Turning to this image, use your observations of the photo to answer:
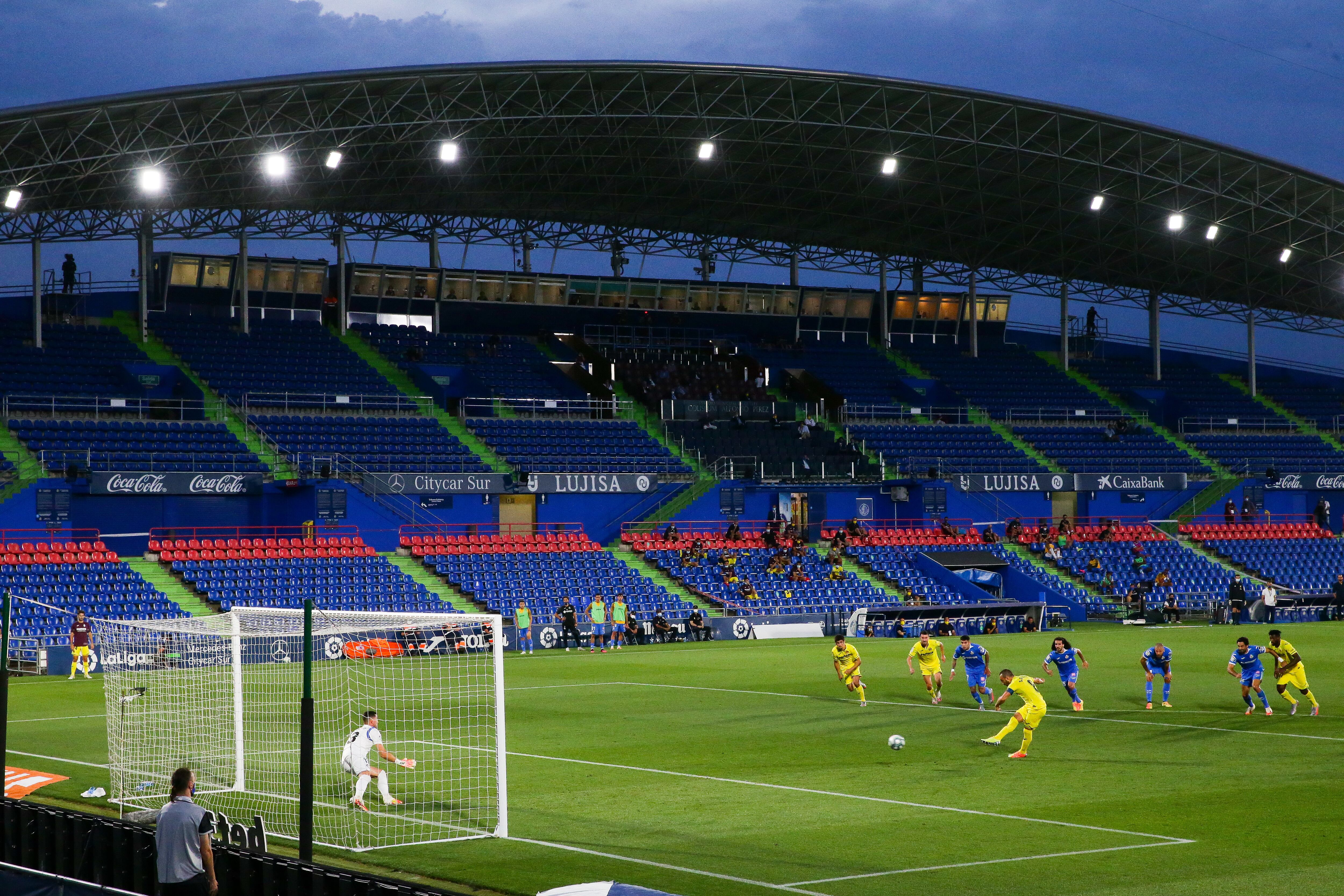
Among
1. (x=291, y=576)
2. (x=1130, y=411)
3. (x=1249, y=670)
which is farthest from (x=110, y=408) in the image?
(x=1130, y=411)

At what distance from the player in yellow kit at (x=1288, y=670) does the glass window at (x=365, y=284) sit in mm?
45582

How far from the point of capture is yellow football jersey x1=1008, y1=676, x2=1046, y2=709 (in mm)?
21812

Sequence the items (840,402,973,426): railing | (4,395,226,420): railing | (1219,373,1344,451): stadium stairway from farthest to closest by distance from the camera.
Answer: (1219,373,1344,451): stadium stairway → (840,402,973,426): railing → (4,395,226,420): railing

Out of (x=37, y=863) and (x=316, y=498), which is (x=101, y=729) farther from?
(x=316, y=498)

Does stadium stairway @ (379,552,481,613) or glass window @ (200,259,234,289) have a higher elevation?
glass window @ (200,259,234,289)

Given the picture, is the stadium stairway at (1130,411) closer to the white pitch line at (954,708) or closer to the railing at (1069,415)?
the railing at (1069,415)

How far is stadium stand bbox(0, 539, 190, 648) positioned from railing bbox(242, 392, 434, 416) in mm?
12120

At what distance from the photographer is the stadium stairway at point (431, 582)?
149 feet

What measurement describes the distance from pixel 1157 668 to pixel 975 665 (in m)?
3.28

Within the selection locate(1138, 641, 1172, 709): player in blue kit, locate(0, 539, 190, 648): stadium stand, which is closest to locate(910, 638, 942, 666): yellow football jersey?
locate(1138, 641, 1172, 709): player in blue kit

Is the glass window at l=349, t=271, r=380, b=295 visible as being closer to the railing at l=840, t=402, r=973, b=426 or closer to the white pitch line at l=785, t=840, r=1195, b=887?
the railing at l=840, t=402, r=973, b=426

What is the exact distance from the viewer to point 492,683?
111ft

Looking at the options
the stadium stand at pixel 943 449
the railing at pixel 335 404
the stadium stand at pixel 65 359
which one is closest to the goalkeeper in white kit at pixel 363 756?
the railing at pixel 335 404

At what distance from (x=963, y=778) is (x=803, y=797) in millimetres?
2510
